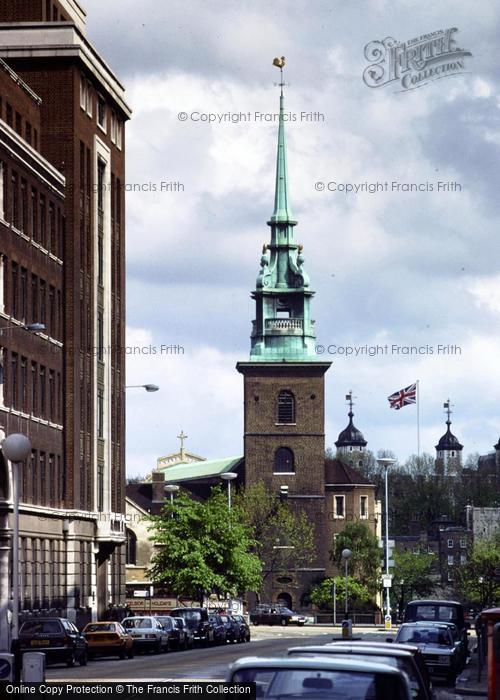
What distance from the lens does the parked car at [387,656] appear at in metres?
18.1

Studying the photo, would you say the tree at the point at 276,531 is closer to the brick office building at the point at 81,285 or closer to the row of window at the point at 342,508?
the row of window at the point at 342,508

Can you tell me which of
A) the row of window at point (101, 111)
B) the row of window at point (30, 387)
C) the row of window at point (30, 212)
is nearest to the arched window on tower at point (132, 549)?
the row of window at point (101, 111)

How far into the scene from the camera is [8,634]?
58938 mm

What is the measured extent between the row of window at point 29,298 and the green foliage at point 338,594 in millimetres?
73376

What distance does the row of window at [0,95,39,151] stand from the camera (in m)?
68.6

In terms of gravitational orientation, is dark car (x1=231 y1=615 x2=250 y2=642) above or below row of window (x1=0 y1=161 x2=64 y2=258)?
below

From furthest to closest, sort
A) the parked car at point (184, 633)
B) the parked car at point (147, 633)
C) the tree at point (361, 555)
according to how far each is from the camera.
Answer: the tree at point (361, 555) < the parked car at point (184, 633) < the parked car at point (147, 633)

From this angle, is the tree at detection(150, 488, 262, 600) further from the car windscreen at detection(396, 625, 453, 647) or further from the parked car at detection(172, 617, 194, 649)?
the car windscreen at detection(396, 625, 453, 647)

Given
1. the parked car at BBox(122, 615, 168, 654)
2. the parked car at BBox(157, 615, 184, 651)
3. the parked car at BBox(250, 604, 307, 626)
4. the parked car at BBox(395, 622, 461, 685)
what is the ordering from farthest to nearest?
the parked car at BBox(250, 604, 307, 626) → the parked car at BBox(157, 615, 184, 651) → the parked car at BBox(122, 615, 168, 654) → the parked car at BBox(395, 622, 461, 685)

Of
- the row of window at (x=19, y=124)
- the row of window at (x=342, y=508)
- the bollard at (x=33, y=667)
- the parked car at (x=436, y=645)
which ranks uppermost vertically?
the row of window at (x=19, y=124)

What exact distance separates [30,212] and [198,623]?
57.0ft

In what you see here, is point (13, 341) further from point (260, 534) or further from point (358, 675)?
point (260, 534)

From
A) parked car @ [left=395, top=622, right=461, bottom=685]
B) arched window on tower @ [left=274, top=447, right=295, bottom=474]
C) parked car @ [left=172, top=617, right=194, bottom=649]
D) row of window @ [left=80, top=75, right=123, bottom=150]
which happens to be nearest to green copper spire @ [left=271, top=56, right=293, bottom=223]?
arched window on tower @ [left=274, top=447, right=295, bottom=474]

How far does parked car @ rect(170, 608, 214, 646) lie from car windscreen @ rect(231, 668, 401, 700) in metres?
51.6
